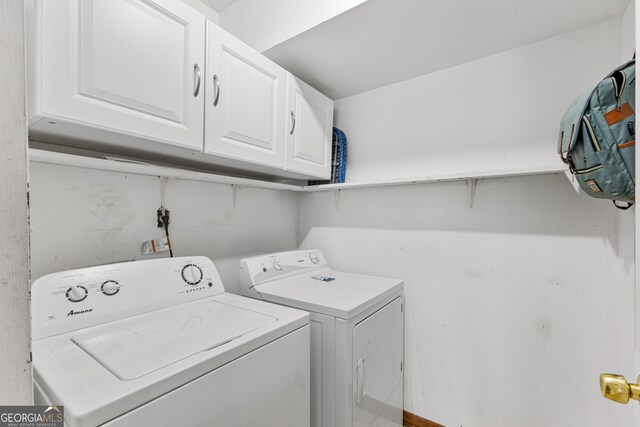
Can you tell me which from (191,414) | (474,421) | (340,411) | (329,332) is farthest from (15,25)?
(474,421)

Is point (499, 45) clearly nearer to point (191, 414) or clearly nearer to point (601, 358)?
point (601, 358)

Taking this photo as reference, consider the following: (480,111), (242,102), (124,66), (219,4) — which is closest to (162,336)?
(124,66)

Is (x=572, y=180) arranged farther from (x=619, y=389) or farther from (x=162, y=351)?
(x=162, y=351)

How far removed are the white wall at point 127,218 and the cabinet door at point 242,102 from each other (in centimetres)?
51

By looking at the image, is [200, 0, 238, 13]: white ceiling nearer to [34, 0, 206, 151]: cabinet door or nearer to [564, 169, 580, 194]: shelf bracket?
[34, 0, 206, 151]: cabinet door

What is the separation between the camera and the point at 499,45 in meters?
1.58

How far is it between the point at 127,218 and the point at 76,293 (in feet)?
1.54

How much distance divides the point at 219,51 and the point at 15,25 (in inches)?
41.9

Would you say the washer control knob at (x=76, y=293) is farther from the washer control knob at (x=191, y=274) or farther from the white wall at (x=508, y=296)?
the white wall at (x=508, y=296)

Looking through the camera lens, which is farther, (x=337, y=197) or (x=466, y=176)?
(x=337, y=197)

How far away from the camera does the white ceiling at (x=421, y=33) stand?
1311mm

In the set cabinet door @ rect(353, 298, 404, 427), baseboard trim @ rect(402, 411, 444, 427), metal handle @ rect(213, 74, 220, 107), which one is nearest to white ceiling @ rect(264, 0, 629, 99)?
metal handle @ rect(213, 74, 220, 107)

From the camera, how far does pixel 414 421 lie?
185cm

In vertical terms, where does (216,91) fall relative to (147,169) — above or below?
above
